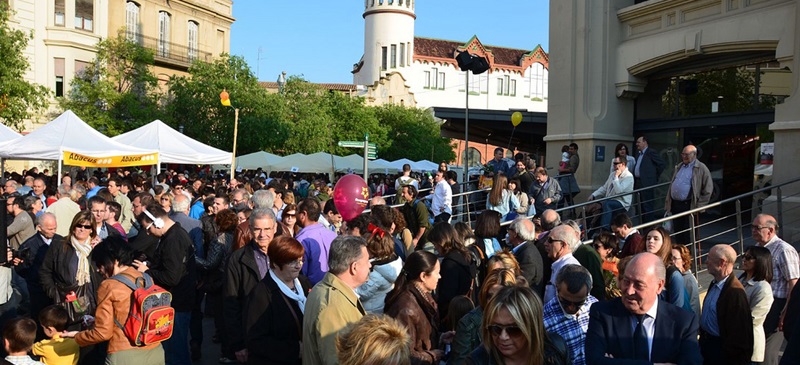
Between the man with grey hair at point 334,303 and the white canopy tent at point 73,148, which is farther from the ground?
the white canopy tent at point 73,148

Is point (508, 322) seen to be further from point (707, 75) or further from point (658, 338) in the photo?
point (707, 75)

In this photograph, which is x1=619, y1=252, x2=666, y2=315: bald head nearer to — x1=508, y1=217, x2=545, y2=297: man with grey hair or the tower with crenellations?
x1=508, y1=217, x2=545, y2=297: man with grey hair

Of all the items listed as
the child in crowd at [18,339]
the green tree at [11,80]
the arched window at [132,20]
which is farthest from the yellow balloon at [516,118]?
the arched window at [132,20]

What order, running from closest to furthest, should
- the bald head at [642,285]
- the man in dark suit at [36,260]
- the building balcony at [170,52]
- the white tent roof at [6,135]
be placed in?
the bald head at [642,285]
the man in dark suit at [36,260]
the white tent roof at [6,135]
the building balcony at [170,52]

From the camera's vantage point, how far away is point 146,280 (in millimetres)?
4844

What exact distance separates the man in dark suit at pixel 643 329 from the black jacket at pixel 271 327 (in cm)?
198

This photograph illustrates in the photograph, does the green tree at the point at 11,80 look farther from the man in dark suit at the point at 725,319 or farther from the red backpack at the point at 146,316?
the man in dark suit at the point at 725,319

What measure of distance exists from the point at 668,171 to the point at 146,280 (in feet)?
35.7

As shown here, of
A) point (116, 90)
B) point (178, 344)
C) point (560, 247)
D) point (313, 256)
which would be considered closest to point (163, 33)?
point (116, 90)

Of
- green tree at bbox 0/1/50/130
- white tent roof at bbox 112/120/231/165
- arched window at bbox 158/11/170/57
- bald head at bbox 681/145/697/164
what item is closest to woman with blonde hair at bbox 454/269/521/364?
bald head at bbox 681/145/697/164

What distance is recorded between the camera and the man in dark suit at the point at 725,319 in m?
5.10

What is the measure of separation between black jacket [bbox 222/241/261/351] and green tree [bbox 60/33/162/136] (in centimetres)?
3248

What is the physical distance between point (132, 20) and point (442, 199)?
3632 cm

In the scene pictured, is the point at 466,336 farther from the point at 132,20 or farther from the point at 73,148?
the point at 132,20
